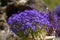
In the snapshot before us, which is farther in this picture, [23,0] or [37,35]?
[23,0]

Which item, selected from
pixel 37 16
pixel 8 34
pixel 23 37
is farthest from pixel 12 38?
pixel 37 16

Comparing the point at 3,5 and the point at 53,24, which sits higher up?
the point at 3,5

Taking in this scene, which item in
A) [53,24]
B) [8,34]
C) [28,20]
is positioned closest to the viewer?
[8,34]

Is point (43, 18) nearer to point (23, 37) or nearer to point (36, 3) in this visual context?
point (23, 37)

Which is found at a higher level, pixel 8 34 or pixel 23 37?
pixel 8 34

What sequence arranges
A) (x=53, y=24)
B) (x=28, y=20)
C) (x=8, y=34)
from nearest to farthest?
(x=8, y=34)
(x=28, y=20)
(x=53, y=24)

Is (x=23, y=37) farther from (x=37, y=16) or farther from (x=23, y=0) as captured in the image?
(x=23, y=0)

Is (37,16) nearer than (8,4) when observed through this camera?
Yes

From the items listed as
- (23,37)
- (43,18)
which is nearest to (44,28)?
(43,18)

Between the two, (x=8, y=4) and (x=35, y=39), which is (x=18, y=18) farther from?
(x=8, y=4)
